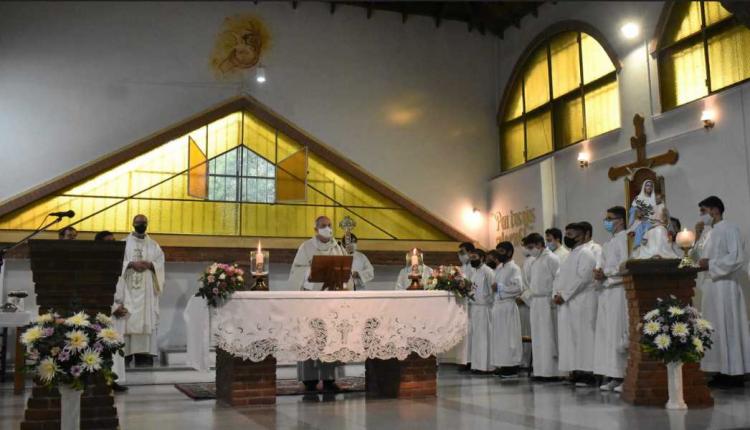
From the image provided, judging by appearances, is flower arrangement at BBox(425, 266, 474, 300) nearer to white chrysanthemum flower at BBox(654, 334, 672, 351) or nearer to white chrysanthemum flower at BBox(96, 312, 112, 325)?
white chrysanthemum flower at BBox(654, 334, 672, 351)

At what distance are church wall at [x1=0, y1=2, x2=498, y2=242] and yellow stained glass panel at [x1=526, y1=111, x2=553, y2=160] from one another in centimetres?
117

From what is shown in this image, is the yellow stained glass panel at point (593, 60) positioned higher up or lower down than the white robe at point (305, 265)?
higher up

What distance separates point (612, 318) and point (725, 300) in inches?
54.0

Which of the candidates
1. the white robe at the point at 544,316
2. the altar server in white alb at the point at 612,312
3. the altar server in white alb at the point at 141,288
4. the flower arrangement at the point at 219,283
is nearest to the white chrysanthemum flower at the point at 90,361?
the flower arrangement at the point at 219,283

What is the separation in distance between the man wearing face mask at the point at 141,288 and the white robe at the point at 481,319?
4.21 metres

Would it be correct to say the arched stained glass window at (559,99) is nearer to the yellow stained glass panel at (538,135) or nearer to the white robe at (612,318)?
the yellow stained glass panel at (538,135)

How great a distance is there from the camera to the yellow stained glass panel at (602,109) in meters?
11.6

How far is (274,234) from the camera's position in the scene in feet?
42.1

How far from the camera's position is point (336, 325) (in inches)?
269

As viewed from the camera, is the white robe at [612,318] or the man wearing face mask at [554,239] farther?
the man wearing face mask at [554,239]

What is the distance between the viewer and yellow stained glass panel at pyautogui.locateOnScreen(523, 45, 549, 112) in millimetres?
13484

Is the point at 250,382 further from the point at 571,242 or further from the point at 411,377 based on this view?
the point at 571,242

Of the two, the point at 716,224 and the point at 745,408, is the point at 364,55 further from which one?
the point at 745,408

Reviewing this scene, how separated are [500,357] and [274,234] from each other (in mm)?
4663
